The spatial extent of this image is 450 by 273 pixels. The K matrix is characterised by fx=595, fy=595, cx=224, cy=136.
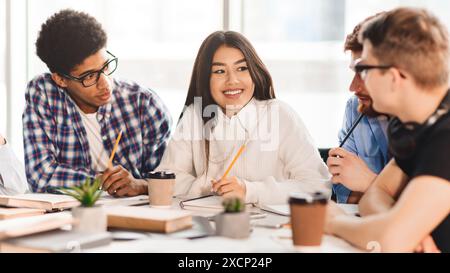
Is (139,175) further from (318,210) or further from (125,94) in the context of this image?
(318,210)

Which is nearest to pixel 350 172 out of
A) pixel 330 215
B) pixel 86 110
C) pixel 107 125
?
pixel 330 215

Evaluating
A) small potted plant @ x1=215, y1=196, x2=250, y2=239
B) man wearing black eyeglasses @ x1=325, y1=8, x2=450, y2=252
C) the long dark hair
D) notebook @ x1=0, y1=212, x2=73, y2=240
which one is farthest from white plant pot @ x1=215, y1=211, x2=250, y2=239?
the long dark hair

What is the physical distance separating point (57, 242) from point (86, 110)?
1.50m

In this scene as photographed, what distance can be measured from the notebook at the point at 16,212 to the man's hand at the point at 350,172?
96 centimetres

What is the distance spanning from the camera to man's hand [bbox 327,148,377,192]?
6.53ft

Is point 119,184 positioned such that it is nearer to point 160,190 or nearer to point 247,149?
point 160,190

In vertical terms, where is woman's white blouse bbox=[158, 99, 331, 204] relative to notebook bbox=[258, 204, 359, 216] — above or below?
above

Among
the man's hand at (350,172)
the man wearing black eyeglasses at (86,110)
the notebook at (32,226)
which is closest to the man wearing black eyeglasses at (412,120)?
the man's hand at (350,172)

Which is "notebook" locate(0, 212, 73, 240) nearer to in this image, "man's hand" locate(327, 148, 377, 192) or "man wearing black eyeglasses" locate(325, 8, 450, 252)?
"man wearing black eyeglasses" locate(325, 8, 450, 252)

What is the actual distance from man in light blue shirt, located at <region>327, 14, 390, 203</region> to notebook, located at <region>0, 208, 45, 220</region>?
97 cm

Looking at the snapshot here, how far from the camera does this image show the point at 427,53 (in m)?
1.40

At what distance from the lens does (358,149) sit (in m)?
2.42

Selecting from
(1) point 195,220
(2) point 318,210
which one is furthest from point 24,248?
(2) point 318,210

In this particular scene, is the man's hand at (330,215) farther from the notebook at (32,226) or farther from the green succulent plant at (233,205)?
the notebook at (32,226)
